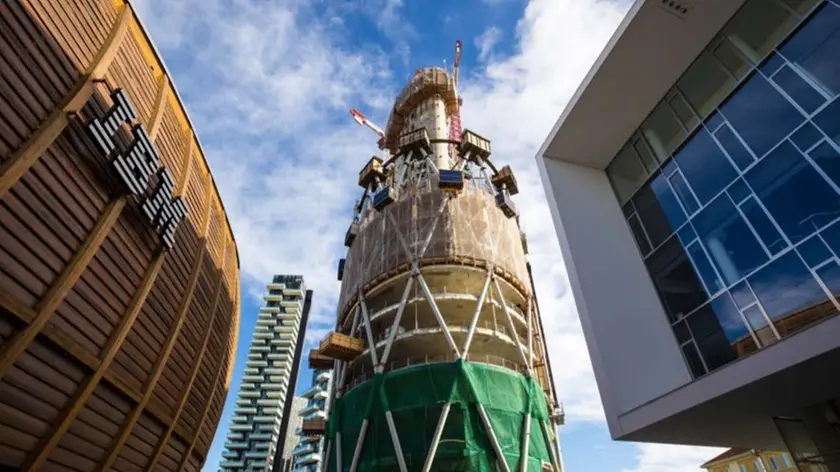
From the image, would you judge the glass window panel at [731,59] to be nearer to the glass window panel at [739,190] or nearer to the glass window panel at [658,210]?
the glass window panel at [739,190]

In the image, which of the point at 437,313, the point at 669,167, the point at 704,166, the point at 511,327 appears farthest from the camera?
the point at 511,327

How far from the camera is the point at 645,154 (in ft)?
49.6

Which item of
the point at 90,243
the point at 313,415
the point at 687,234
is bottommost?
the point at 90,243

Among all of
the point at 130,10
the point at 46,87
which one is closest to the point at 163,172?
the point at 46,87

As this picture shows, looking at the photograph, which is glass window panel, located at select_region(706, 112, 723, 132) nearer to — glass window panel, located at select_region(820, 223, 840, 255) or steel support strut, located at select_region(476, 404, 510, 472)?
glass window panel, located at select_region(820, 223, 840, 255)

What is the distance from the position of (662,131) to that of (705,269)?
5.14 metres

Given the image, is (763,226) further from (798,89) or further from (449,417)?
(449,417)

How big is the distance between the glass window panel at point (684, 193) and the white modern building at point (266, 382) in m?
90.6

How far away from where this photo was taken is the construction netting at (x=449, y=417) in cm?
2275

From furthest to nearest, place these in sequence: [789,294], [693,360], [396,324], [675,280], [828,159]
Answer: [396,324]
[675,280]
[693,360]
[789,294]
[828,159]

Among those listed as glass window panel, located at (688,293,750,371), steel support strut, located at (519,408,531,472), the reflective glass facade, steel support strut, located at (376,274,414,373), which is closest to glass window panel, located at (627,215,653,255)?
the reflective glass facade

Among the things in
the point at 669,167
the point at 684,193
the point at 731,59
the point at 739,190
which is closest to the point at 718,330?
the point at 739,190

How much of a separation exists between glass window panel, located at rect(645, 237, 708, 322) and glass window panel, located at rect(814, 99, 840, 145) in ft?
14.8

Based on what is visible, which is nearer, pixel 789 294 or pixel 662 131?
pixel 789 294
